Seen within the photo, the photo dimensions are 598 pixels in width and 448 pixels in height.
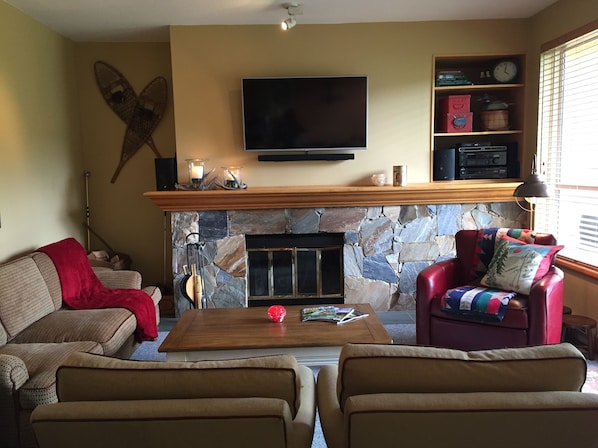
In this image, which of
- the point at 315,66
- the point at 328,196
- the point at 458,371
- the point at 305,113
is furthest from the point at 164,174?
the point at 458,371

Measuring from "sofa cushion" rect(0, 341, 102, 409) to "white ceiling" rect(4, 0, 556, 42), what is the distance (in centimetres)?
241

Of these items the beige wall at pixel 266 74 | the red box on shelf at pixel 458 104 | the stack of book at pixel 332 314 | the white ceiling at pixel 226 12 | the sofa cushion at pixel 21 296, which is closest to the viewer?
the sofa cushion at pixel 21 296

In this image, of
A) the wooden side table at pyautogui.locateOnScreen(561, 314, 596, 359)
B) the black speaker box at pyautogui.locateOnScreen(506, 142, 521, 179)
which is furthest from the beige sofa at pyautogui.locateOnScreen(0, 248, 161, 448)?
the black speaker box at pyautogui.locateOnScreen(506, 142, 521, 179)

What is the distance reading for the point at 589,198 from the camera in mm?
3549

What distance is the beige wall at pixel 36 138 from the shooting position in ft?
11.3

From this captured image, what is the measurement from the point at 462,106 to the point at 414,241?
125cm

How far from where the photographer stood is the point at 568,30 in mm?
3668

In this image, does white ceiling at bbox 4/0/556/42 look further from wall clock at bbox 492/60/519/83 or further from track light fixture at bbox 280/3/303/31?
wall clock at bbox 492/60/519/83

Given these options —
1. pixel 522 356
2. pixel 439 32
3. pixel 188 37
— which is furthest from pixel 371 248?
pixel 522 356

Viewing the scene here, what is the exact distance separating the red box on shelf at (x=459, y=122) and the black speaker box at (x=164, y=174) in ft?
7.98

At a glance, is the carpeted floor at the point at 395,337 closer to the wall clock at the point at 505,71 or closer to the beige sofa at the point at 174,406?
the beige sofa at the point at 174,406

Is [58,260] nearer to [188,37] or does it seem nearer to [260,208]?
[260,208]

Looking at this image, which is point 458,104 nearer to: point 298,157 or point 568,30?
point 568,30

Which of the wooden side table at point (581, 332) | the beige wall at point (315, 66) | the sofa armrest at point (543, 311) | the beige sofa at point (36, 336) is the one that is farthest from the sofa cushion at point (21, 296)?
the wooden side table at point (581, 332)
